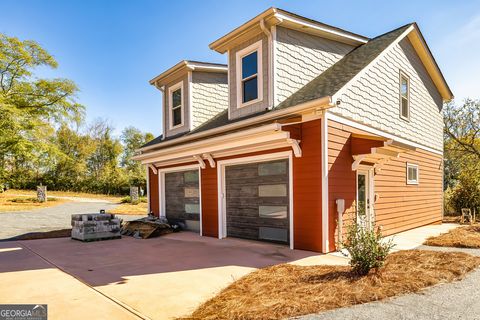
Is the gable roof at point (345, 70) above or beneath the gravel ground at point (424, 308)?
above

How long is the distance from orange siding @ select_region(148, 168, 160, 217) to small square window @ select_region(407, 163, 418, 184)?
8.90 meters

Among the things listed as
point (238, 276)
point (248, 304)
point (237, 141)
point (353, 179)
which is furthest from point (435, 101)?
point (248, 304)

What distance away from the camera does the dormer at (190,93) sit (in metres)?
11.0

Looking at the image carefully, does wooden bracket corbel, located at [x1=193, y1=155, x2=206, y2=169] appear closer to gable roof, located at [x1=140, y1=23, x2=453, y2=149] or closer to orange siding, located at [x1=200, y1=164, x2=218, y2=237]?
orange siding, located at [x1=200, y1=164, x2=218, y2=237]

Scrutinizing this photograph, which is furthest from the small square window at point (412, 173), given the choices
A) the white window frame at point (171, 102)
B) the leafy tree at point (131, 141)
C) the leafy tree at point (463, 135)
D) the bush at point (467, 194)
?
the leafy tree at point (131, 141)

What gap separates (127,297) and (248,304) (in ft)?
5.28

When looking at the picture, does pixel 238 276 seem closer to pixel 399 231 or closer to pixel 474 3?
pixel 399 231

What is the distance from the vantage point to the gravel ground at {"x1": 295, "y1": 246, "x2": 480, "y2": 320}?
3246mm

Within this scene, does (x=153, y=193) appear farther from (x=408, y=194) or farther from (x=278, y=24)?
(x=408, y=194)

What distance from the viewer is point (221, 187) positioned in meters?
9.01

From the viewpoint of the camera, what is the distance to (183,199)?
10.8 meters

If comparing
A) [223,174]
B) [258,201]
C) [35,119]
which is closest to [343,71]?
[258,201]

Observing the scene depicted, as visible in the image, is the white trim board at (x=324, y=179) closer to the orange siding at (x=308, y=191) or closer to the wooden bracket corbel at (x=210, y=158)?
the orange siding at (x=308, y=191)

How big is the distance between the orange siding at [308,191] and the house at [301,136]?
0.02 metres
